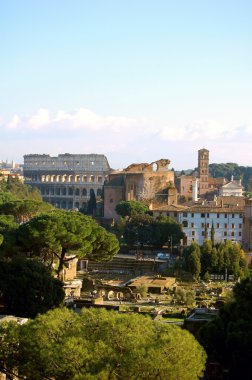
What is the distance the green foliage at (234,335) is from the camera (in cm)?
1631

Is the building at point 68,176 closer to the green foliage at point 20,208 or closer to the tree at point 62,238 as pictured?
the green foliage at point 20,208

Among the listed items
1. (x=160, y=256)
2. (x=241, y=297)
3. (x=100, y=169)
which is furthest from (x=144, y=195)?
(x=241, y=297)

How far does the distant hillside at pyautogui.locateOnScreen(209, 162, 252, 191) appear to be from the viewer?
11506 cm

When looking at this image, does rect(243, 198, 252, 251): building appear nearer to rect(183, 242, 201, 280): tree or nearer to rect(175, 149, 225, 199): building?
rect(183, 242, 201, 280): tree

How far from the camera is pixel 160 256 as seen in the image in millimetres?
45719

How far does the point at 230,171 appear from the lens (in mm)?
119375

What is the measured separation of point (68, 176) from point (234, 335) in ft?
286

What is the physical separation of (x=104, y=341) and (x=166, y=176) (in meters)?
51.2

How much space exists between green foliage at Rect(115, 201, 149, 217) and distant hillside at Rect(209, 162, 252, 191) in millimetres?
59255

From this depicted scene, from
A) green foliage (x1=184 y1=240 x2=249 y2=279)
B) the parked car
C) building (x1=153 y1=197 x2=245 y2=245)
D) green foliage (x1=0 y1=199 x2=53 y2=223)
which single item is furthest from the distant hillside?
green foliage (x1=184 y1=240 x2=249 y2=279)

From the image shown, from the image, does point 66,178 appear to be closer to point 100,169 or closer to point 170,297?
point 100,169

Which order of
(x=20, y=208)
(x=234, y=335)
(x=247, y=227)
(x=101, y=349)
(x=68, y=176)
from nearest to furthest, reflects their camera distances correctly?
(x=101, y=349) → (x=234, y=335) → (x=20, y=208) → (x=247, y=227) → (x=68, y=176)

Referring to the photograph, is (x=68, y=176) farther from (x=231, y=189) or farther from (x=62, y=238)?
(x=62, y=238)

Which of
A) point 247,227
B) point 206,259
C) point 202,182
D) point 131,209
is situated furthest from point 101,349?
point 202,182
